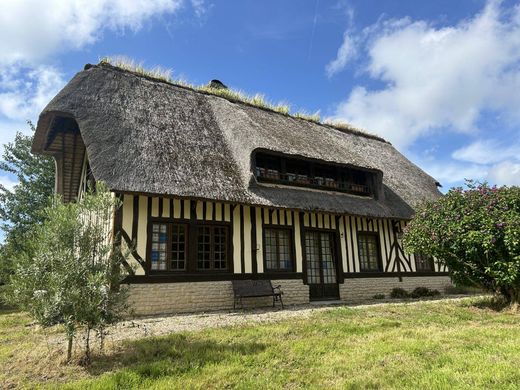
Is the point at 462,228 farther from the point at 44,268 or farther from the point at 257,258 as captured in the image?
the point at 44,268

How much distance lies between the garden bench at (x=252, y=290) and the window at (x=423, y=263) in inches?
256

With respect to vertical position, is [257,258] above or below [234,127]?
below

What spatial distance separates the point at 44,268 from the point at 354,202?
933 centimetres

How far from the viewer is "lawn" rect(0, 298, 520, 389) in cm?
394

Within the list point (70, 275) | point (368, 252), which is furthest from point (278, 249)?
point (70, 275)

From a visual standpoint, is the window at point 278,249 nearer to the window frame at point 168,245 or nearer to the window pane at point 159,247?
the window frame at point 168,245

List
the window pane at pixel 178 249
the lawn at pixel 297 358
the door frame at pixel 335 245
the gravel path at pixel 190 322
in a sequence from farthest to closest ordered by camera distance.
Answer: the door frame at pixel 335 245 < the window pane at pixel 178 249 < the gravel path at pixel 190 322 < the lawn at pixel 297 358

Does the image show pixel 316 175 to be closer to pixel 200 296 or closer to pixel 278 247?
pixel 278 247

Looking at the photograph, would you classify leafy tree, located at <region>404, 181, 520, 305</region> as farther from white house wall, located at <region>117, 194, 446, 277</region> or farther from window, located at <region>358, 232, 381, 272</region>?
window, located at <region>358, 232, 381, 272</region>

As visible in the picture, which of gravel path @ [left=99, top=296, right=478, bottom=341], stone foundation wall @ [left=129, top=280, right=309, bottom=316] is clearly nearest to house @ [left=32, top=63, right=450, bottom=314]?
stone foundation wall @ [left=129, top=280, right=309, bottom=316]

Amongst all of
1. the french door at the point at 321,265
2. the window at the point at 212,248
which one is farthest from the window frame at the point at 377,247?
the window at the point at 212,248

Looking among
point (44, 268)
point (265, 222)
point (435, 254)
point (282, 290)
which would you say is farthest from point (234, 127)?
point (44, 268)

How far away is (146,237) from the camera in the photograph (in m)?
8.84

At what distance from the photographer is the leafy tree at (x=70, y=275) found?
15.0 feet
